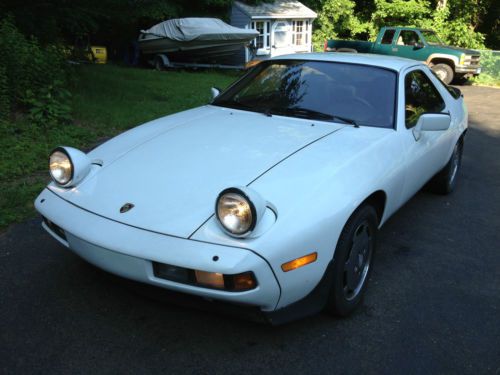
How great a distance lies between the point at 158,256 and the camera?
7.32 ft

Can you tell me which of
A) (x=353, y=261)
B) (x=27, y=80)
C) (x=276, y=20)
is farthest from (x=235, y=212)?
(x=276, y=20)

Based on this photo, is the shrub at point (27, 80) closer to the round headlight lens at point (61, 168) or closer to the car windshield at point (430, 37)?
the round headlight lens at point (61, 168)

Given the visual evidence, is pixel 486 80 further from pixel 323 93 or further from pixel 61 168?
pixel 61 168

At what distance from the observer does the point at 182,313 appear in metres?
2.77

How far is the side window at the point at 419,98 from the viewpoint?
3.64 meters

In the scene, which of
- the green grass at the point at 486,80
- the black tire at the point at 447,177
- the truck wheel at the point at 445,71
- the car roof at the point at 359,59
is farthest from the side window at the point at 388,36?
the car roof at the point at 359,59

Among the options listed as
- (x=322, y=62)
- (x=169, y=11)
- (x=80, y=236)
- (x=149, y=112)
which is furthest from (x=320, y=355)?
(x=169, y=11)

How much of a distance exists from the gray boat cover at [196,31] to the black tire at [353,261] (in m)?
15.3

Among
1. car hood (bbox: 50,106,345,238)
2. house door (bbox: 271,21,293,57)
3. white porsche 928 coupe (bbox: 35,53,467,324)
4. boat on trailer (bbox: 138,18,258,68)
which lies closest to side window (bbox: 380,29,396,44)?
boat on trailer (bbox: 138,18,258,68)

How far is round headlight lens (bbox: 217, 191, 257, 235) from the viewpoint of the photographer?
7.18ft

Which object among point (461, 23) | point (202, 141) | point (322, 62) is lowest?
point (461, 23)

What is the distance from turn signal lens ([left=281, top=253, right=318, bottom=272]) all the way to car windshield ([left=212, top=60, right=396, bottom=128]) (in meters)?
1.36

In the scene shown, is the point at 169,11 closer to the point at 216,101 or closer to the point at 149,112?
the point at 149,112

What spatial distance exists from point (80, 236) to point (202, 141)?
104 cm
